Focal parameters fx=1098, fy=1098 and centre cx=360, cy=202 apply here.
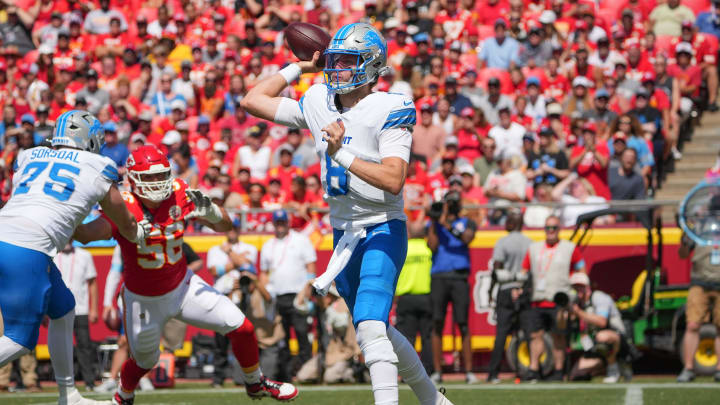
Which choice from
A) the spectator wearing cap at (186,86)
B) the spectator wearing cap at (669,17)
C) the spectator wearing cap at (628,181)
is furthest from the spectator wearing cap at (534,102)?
the spectator wearing cap at (186,86)

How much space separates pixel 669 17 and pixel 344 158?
9.43 m

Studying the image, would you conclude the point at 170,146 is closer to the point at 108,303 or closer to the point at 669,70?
the point at 108,303

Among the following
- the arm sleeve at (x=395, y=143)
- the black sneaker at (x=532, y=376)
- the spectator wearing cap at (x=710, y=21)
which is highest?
the spectator wearing cap at (x=710, y=21)

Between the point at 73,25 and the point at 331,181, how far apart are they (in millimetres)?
11314

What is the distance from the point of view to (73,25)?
1568cm

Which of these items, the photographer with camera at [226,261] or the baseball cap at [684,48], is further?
the baseball cap at [684,48]

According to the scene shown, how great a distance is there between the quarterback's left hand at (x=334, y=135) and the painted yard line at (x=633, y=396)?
359cm


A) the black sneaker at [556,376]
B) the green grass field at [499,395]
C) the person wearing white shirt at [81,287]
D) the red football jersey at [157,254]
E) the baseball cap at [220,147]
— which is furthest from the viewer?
the baseball cap at [220,147]

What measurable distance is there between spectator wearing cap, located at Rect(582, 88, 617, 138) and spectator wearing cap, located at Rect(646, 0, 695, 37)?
1.70 m

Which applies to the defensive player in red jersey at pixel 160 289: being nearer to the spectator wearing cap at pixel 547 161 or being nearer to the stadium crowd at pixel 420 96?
the stadium crowd at pixel 420 96

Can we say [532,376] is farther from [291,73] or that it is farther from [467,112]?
[291,73]

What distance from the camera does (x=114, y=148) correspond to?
13.0 metres

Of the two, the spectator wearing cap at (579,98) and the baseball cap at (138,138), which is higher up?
the spectator wearing cap at (579,98)

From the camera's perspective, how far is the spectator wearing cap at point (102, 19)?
15898 mm
